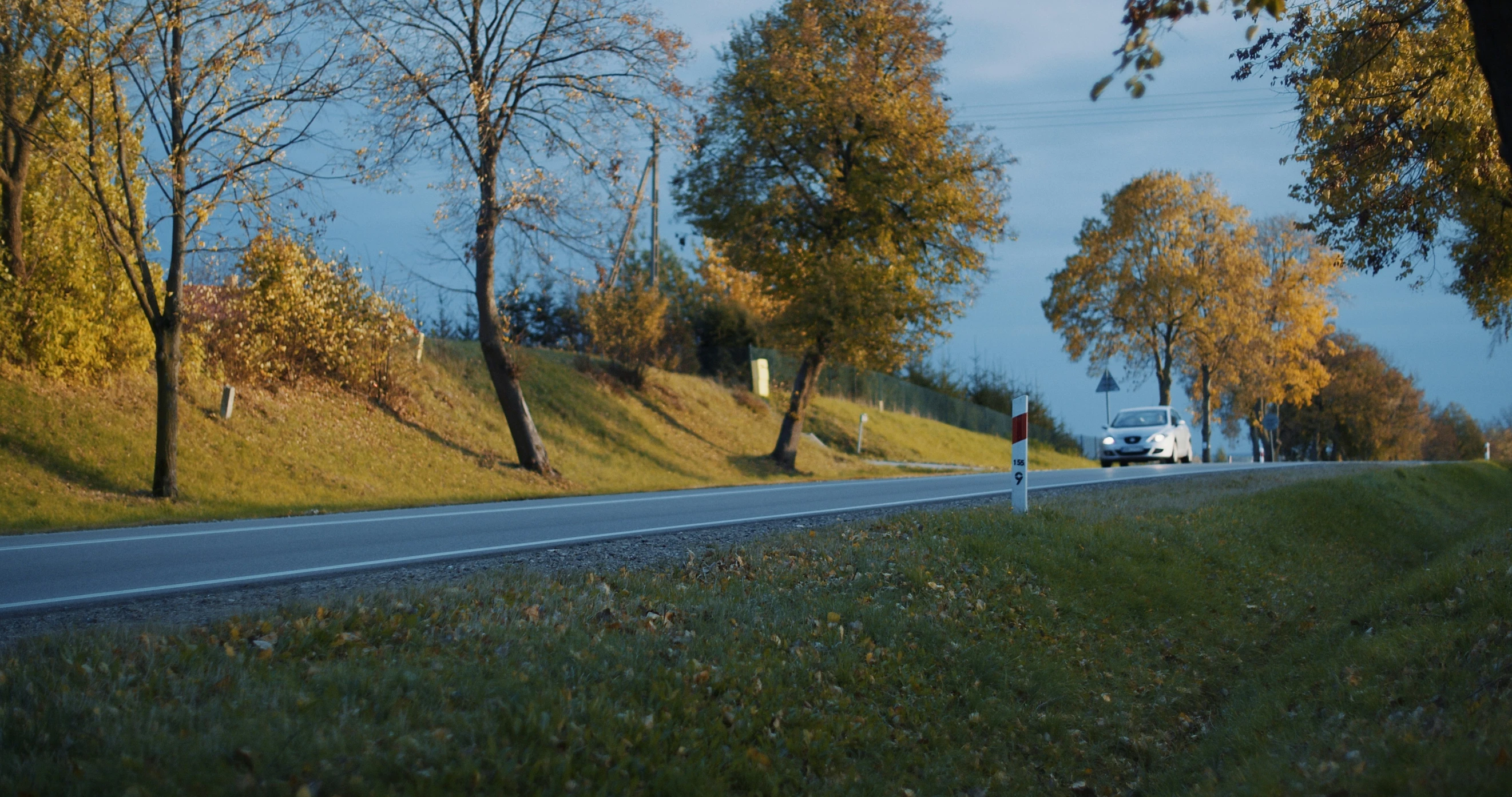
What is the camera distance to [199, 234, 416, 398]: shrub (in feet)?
59.3

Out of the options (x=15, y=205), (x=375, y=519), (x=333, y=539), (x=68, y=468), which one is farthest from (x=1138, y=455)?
(x=15, y=205)

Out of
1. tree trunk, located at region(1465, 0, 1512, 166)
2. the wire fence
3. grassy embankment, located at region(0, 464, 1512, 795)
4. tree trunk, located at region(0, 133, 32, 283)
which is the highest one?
tree trunk, located at region(0, 133, 32, 283)

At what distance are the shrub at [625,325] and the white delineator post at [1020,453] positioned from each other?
19391 mm

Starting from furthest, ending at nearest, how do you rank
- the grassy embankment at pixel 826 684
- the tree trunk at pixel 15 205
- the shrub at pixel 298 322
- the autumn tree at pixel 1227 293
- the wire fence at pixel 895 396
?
the autumn tree at pixel 1227 293 < the wire fence at pixel 895 396 < the shrub at pixel 298 322 < the tree trunk at pixel 15 205 < the grassy embankment at pixel 826 684

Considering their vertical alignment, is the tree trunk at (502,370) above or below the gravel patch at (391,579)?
above

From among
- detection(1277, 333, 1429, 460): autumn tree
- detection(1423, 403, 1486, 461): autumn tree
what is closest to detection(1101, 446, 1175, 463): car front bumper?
detection(1277, 333, 1429, 460): autumn tree

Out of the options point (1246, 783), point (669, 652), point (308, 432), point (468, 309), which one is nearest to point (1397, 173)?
point (1246, 783)

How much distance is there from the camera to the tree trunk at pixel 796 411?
90.1 feet

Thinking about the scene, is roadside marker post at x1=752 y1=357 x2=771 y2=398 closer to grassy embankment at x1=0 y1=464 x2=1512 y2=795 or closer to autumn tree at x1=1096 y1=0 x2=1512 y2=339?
autumn tree at x1=1096 y1=0 x2=1512 y2=339

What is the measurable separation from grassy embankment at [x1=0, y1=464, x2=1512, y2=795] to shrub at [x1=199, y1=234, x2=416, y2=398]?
43.3ft

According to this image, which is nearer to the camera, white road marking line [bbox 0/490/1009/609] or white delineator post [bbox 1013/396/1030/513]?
white road marking line [bbox 0/490/1009/609]

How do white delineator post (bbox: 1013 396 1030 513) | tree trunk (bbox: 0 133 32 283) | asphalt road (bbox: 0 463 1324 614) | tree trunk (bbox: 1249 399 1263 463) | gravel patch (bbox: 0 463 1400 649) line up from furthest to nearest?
1. tree trunk (bbox: 1249 399 1263 463)
2. tree trunk (bbox: 0 133 32 283)
3. white delineator post (bbox: 1013 396 1030 513)
4. asphalt road (bbox: 0 463 1324 614)
5. gravel patch (bbox: 0 463 1400 649)

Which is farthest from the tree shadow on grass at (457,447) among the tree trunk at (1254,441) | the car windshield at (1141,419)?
the tree trunk at (1254,441)

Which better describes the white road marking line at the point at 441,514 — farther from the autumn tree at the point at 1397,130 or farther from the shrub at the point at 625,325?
the shrub at the point at 625,325
